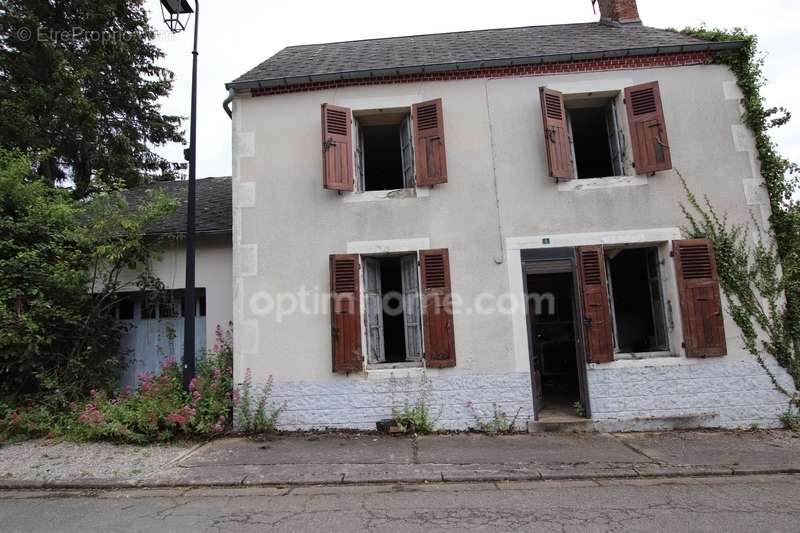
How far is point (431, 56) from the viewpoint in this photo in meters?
7.71

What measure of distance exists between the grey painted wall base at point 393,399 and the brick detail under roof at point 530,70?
4632 millimetres

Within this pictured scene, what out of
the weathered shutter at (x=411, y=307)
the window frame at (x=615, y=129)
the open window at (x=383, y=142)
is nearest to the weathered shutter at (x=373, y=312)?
the weathered shutter at (x=411, y=307)

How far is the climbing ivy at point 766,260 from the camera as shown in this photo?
248 inches

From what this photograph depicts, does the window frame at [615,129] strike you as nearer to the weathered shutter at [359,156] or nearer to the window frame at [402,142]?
the window frame at [402,142]

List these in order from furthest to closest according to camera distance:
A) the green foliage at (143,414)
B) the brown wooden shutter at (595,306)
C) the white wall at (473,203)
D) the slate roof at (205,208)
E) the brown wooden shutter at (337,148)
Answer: the slate roof at (205,208) < the brown wooden shutter at (337,148) < the white wall at (473,203) < the brown wooden shutter at (595,306) < the green foliage at (143,414)

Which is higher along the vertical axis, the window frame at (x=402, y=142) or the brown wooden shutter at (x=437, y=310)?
the window frame at (x=402, y=142)

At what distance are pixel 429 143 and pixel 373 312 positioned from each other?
2757mm

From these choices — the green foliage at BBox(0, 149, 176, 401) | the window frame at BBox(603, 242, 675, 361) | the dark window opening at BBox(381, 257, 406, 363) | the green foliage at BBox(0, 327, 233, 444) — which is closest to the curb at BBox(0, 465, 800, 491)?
the green foliage at BBox(0, 327, 233, 444)

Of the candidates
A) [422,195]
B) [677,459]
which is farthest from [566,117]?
[677,459]

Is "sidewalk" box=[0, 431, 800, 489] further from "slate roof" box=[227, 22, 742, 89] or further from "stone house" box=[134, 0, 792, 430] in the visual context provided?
"slate roof" box=[227, 22, 742, 89]

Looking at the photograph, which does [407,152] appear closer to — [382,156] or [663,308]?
[382,156]

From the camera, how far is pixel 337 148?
22.6 feet

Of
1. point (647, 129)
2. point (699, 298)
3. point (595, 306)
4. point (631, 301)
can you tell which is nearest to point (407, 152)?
point (647, 129)

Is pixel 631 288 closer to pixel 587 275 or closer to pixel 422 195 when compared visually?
pixel 587 275
